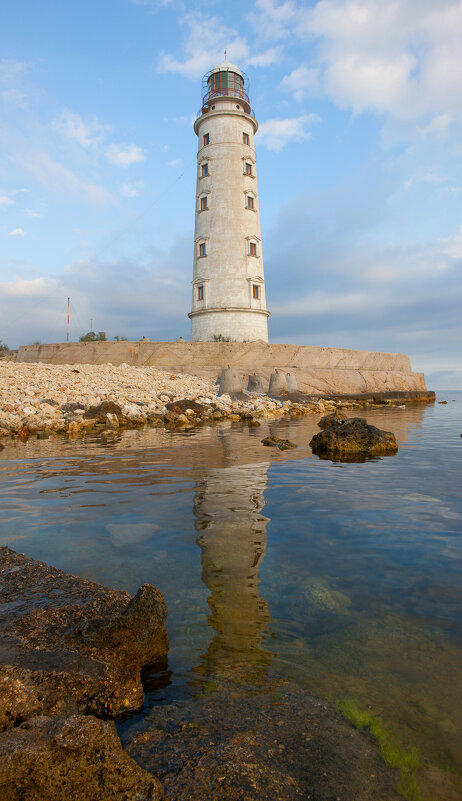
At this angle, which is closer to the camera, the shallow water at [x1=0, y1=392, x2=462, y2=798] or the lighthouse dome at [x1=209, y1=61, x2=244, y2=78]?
the shallow water at [x1=0, y1=392, x2=462, y2=798]

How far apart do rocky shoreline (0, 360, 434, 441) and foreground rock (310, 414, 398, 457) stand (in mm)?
4992

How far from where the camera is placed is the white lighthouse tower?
2575cm

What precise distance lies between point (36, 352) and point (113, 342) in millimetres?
3957

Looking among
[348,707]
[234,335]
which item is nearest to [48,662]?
[348,707]

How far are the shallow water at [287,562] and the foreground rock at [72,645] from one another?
0.15 meters

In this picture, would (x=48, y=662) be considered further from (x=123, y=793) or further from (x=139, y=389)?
(x=139, y=389)

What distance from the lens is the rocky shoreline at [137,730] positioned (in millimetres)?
1290

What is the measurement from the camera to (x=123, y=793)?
4.19 feet

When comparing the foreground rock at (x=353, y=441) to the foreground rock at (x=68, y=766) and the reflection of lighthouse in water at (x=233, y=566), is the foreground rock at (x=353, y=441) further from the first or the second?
the foreground rock at (x=68, y=766)

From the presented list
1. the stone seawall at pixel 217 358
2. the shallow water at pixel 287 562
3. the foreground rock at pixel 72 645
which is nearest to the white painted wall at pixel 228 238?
the stone seawall at pixel 217 358


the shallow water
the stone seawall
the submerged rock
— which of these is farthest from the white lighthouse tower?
the shallow water

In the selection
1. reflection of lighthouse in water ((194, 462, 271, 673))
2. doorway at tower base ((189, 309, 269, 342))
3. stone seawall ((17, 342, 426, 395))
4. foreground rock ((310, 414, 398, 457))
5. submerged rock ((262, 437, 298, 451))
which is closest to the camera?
reflection of lighthouse in water ((194, 462, 271, 673))

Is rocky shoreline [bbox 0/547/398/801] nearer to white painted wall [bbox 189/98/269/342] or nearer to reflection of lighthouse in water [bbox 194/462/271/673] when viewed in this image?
reflection of lighthouse in water [bbox 194/462/271/673]

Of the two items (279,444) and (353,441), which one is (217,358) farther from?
(353,441)
